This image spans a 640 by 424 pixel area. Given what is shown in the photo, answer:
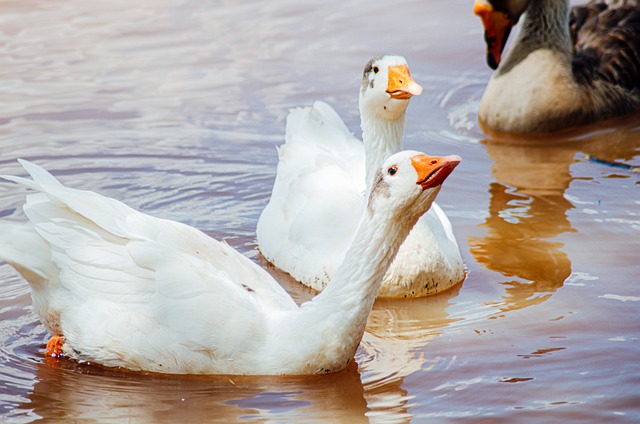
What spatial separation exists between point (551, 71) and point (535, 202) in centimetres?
239

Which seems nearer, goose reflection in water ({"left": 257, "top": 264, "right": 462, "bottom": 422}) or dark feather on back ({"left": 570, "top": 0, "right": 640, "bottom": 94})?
goose reflection in water ({"left": 257, "top": 264, "right": 462, "bottom": 422})

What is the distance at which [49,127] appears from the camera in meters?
10.1

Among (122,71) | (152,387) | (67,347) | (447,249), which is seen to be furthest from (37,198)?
(122,71)

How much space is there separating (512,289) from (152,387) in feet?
8.47

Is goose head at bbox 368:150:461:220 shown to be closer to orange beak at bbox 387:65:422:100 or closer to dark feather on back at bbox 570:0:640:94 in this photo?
orange beak at bbox 387:65:422:100

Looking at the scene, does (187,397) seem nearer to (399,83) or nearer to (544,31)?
(399,83)

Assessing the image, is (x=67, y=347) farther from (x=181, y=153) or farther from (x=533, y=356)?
(x=181, y=153)

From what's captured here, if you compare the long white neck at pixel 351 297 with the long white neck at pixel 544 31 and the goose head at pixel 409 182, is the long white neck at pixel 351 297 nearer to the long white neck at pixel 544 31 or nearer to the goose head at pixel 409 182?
the goose head at pixel 409 182

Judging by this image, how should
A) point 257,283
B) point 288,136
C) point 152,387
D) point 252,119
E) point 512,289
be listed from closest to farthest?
1. point 152,387
2. point 257,283
3. point 512,289
4. point 288,136
5. point 252,119

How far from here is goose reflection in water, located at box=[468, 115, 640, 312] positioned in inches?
295

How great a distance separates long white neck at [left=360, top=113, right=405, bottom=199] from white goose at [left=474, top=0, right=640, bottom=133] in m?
3.35

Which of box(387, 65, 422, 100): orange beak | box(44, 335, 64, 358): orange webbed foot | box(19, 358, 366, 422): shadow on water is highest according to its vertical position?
box(387, 65, 422, 100): orange beak

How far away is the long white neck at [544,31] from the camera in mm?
10875

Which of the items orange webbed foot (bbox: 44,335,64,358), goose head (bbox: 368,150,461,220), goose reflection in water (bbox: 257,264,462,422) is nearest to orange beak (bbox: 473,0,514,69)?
goose reflection in water (bbox: 257,264,462,422)
